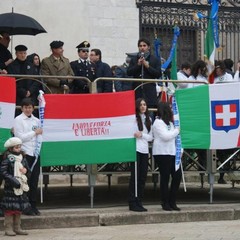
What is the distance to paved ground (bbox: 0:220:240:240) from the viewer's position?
1216 cm

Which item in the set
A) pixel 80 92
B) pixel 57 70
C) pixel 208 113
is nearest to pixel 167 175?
pixel 208 113

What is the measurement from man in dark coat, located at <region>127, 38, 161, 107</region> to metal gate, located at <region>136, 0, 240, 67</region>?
5945 mm

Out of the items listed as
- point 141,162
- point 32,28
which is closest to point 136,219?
point 141,162

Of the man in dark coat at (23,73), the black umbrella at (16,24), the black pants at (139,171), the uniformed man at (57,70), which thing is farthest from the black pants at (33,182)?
the black umbrella at (16,24)

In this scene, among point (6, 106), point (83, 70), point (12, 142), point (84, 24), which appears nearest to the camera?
point (12, 142)

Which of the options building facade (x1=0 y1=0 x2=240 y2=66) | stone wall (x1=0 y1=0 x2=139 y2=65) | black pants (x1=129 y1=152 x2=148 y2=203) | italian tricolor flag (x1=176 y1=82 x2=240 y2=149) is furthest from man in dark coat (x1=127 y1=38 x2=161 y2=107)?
stone wall (x1=0 y1=0 x2=139 y2=65)

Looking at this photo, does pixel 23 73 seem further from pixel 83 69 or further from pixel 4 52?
pixel 83 69

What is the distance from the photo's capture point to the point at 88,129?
44.4 feet

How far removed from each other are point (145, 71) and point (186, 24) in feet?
22.2

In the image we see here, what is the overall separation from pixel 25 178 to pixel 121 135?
2.09 meters

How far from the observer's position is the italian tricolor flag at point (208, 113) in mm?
14180

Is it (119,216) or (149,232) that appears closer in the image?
(149,232)

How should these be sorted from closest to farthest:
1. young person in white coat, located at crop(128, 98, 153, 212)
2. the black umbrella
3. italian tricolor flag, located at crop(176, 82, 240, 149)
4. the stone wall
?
1. young person in white coat, located at crop(128, 98, 153, 212)
2. italian tricolor flag, located at crop(176, 82, 240, 149)
3. the black umbrella
4. the stone wall

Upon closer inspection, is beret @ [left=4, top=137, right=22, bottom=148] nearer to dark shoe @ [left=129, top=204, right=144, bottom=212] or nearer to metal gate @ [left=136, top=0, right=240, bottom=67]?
dark shoe @ [left=129, top=204, right=144, bottom=212]
